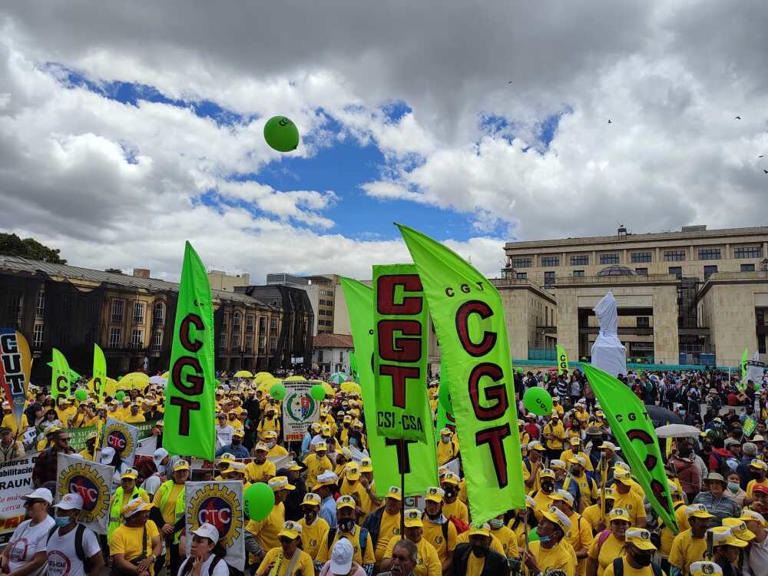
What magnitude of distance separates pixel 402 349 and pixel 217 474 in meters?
4.45

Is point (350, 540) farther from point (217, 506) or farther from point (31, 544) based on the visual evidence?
point (31, 544)

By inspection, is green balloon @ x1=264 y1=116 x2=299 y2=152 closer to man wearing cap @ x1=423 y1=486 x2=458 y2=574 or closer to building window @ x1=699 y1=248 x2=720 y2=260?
man wearing cap @ x1=423 y1=486 x2=458 y2=574

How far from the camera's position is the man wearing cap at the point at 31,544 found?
181 inches

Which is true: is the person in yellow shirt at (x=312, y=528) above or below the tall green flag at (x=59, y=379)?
below

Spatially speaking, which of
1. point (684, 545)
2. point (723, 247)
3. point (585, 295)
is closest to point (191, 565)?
point (684, 545)

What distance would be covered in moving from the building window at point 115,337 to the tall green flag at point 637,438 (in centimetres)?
4839

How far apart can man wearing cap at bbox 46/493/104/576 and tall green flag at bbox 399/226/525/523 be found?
333cm

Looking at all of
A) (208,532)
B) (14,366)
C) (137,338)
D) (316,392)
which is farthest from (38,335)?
(208,532)

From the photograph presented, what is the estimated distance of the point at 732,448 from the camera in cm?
951

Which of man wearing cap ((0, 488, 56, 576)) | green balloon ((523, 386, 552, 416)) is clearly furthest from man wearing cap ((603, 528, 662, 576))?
green balloon ((523, 386, 552, 416))

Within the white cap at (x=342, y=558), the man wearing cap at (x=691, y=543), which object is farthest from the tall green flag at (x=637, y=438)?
the white cap at (x=342, y=558)

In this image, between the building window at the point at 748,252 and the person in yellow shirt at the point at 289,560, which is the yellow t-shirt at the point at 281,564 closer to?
the person in yellow shirt at the point at 289,560

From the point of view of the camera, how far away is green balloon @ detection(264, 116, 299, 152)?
7922 millimetres

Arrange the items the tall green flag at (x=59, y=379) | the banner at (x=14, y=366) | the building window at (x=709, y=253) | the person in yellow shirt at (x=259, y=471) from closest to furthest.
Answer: the person in yellow shirt at (x=259, y=471) < the banner at (x=14, y=366) < the tall green flag at (x=59, y=379) < the building window at (x=709, y=253)
